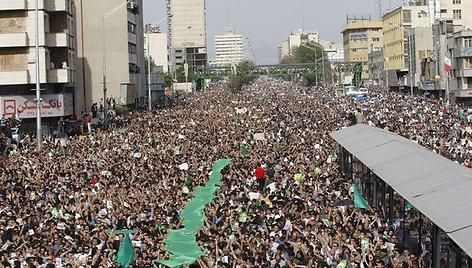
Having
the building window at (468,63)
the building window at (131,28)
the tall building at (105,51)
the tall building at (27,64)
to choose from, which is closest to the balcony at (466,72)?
the building window at (468,63)

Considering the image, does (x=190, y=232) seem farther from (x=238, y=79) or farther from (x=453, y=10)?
(x=238, y=79)

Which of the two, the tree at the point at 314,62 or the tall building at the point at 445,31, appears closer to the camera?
the tall building at the point at 445,31

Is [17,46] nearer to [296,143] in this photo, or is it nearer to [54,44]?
[54,44]

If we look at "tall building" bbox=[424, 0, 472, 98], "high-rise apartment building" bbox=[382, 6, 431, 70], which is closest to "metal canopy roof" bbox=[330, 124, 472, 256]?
"tall building" bbox=[424, 0, 472, 98]

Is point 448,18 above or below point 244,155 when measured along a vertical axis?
above

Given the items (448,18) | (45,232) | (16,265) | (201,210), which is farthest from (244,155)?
(448,18)

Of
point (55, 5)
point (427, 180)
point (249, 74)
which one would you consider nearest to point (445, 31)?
point (55, 5)

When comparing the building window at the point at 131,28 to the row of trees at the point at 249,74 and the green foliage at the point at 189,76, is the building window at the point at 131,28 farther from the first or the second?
the green foliage at the point at 189,76

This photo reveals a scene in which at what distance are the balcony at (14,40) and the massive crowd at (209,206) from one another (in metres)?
10.9

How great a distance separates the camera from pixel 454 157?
3319cm

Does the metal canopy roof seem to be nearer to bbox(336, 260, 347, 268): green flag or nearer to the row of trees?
bbox(336, 260, 347, 268): green flag

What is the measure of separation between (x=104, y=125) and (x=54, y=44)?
615cm

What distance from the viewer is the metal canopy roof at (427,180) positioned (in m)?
13.5

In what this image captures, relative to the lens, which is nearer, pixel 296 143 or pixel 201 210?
pixel 201 210
